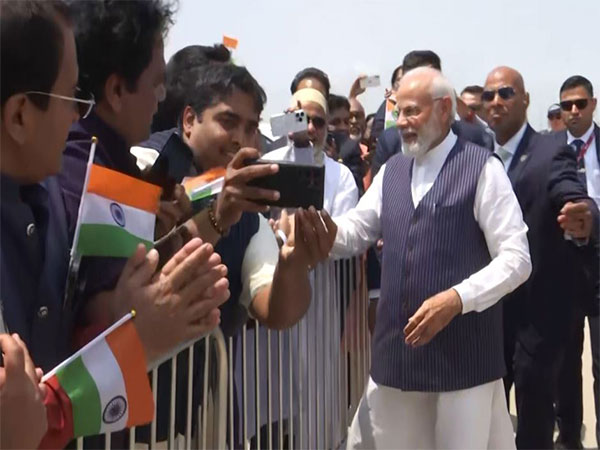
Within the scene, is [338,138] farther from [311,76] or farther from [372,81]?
[372,81]

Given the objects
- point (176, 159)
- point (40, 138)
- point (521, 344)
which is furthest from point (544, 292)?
point (40, 138)

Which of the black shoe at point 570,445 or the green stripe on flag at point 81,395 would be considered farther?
the black shoe at point 570,445

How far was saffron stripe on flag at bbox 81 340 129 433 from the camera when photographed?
1401 mm

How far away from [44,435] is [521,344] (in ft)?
10.1

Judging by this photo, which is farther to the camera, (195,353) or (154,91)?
(195,353)

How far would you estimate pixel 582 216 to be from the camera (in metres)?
3.58

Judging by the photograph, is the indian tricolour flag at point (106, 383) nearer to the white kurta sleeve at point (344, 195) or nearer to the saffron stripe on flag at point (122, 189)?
the saffron stripe on flag at point (122, 189)

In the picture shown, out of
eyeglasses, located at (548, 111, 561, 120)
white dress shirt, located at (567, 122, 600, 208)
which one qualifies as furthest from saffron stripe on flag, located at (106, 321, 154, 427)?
eyeglasses, located at (548, 111, 561, 120)

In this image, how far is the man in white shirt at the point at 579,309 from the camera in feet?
15.5

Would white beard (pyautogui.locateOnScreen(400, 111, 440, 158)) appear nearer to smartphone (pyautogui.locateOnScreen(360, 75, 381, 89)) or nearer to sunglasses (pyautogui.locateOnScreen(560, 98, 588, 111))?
sunglasses (pyautogui.locateOnScreen(560, 98, 588, 111))

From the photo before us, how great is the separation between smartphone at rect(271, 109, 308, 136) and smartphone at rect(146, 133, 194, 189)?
631 millimetres

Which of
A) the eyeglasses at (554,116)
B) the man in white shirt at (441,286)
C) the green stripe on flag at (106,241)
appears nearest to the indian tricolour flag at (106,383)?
the green stripe on flag at (106,241)

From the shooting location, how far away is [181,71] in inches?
106

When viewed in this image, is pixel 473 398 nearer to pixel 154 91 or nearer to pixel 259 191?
pixel 259 191
